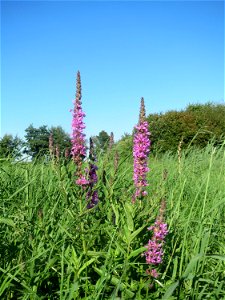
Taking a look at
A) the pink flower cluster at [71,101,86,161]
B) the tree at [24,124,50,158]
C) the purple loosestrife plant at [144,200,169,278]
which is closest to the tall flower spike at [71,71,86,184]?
the pink flower cluster at [71,101,86,161]

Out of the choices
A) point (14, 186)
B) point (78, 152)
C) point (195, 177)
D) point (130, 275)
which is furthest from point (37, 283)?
point (195, 177)

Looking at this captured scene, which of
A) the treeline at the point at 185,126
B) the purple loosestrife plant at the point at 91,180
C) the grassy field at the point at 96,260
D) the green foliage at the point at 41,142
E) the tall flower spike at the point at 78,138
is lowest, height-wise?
the grassy field at the point at 96,260

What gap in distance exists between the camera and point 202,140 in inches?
834

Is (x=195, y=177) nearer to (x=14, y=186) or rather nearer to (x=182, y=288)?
(x=14, y=186)

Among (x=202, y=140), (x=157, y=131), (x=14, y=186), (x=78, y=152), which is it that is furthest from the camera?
(x=202, y=140)

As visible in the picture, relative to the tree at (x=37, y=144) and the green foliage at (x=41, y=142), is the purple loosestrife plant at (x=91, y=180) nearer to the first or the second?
the green foliage at (x=41, y=142)

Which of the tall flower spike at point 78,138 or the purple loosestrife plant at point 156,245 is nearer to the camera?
the purple loosestrife plant at point 156,245

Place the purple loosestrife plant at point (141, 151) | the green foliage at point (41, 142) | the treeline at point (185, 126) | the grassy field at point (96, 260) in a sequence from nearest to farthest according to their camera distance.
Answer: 1. the grassy field at point (96, 260)
2. the purple loosestrife plant at point (141, 151)
3. the green foliage at point (41, 142)
4. the treeline at point (185, 126)

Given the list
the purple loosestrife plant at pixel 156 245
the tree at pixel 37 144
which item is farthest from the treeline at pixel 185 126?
the purple loosestrife plant at pixel 156 245

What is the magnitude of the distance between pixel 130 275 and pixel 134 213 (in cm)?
43

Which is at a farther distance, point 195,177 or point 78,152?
point 195,177

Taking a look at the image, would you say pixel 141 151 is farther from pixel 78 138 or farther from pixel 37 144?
pixel 37 144

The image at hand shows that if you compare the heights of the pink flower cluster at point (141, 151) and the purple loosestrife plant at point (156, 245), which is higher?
the pink flower cluster at point (141, 151)

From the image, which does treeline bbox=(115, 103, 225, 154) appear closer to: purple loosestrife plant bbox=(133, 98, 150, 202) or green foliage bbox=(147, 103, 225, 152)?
green foliage bbox=(147, 103, 225, 152)
